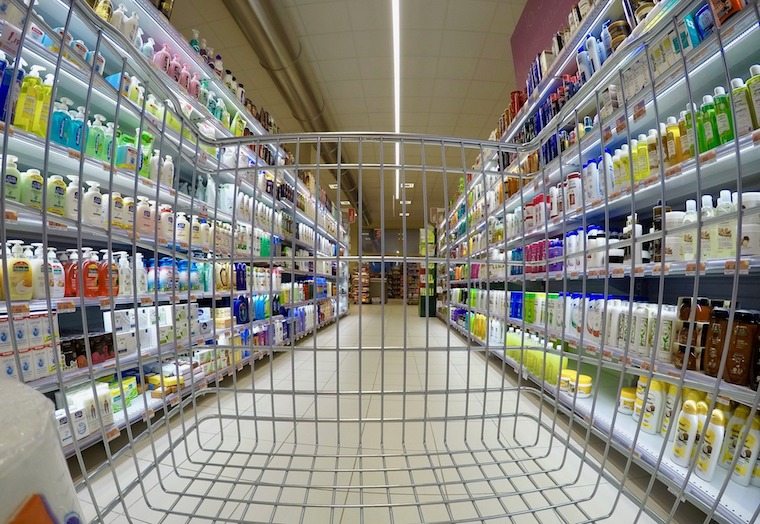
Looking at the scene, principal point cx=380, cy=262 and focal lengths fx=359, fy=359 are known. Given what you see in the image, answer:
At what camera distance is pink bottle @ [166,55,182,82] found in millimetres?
2441

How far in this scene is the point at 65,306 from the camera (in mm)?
1606

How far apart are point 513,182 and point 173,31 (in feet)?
10.0

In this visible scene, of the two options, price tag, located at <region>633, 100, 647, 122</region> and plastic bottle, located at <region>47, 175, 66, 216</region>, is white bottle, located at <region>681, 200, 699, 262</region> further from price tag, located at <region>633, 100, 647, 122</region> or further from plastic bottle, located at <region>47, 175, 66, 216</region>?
plastic bottle, located at <region>47, 175, 66, 216</region>

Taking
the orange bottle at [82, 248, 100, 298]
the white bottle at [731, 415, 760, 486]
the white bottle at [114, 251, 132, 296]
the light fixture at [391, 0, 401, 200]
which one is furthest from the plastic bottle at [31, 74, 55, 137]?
the white bottle at [731, 415, 760, 486]

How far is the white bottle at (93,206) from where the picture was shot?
6.28 feet

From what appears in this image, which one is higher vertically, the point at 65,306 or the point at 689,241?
the point at 689,241

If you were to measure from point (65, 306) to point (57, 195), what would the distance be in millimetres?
591

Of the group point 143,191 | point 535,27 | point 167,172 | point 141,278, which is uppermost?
point 535,27

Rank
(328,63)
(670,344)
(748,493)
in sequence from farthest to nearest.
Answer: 1. (328,63)
2. (670,344)
3. (748,493)

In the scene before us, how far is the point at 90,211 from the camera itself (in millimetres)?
1938

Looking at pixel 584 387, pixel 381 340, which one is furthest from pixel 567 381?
pixel 381 340

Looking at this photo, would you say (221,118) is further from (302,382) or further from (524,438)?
(524,438)

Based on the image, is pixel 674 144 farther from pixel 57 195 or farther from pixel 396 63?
pixel 396 63

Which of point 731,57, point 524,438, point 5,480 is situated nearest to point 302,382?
point 524,438
